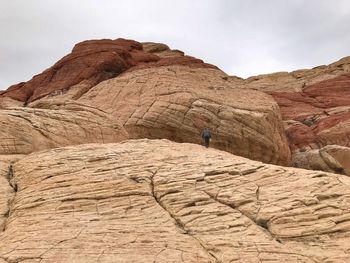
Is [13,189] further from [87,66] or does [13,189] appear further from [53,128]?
[87,66]

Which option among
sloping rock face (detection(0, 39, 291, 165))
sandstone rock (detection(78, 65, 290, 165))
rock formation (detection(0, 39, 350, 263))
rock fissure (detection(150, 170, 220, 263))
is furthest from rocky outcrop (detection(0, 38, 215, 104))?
rock fissure (detection(150, 170, 220, 263))

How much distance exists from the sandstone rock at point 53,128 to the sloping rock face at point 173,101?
37cm

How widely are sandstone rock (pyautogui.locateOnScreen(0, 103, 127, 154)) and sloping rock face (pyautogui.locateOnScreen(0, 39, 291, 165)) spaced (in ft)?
1.21

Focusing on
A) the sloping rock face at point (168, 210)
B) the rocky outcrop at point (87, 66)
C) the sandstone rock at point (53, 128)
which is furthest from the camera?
the rocky outcrop at point (87, 66)

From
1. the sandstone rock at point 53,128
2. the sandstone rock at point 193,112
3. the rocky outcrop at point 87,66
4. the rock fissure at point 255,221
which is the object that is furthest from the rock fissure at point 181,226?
the rocky outcrop at point 87,66

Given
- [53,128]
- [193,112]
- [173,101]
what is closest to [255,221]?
[53,128]

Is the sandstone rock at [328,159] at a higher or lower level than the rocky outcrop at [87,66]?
lower

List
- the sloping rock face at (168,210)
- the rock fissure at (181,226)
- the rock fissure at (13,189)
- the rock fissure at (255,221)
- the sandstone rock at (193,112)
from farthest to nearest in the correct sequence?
the sandstone rock at (193,112)
the rock fissure at (13,189)
the rock fissure at (255,221)
the sloping rock face at (168,210)
the rock fissure at (181,226)

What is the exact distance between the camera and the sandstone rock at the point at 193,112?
4103 cm

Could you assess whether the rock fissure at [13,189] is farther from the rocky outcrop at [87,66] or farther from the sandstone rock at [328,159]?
the sandstone rock at [328,159]

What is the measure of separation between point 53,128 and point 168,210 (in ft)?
37.0

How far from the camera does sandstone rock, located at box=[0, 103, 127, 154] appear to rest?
26250 mm

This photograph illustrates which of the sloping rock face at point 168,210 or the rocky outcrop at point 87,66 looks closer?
the sloping rock face at point 168,210

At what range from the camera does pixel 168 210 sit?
19.0 metres
